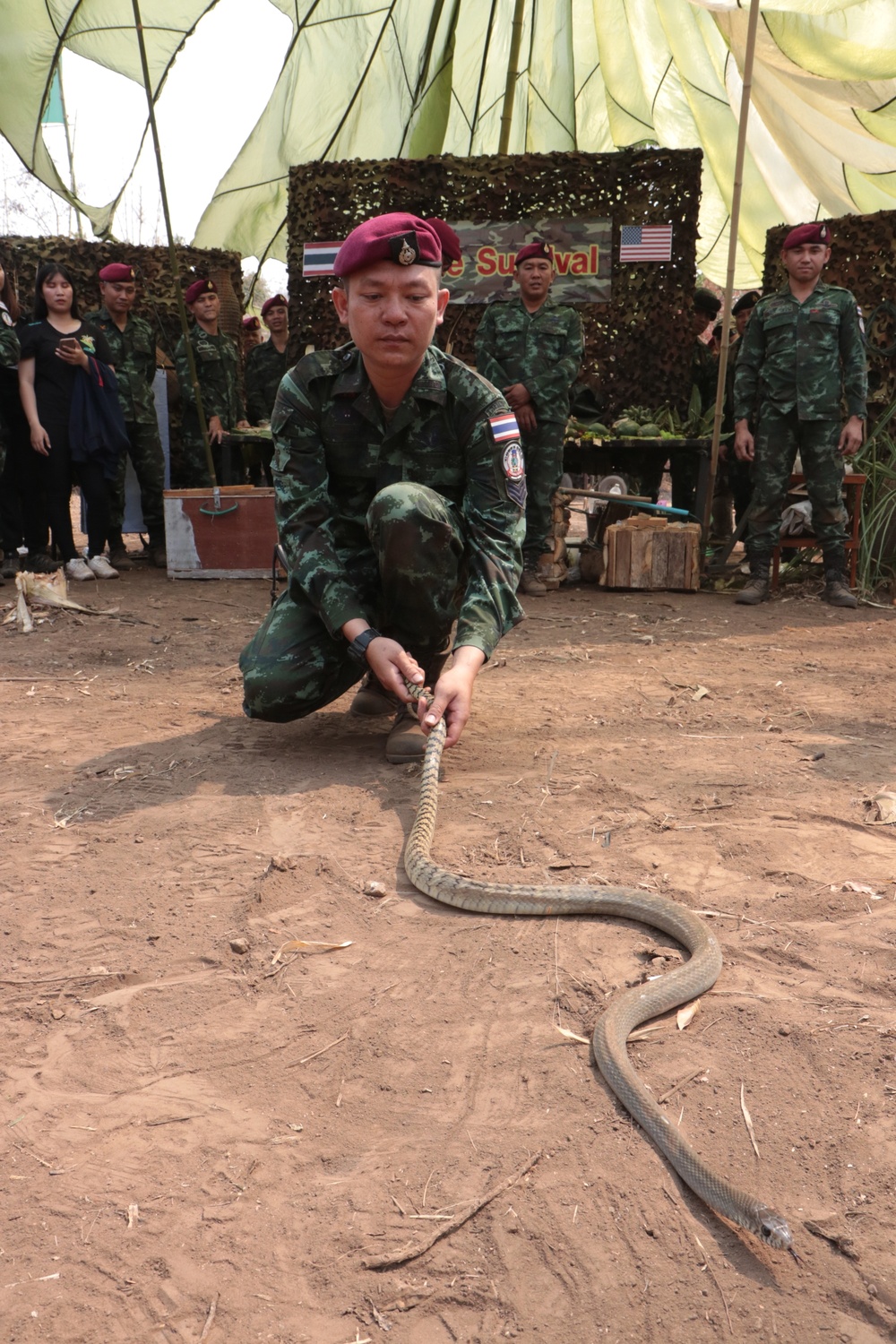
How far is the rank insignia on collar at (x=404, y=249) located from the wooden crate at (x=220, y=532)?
457 cm

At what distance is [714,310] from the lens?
977 centimetres

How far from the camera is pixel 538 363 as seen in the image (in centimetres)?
767

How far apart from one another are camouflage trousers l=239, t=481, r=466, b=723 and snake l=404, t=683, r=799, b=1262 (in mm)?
535

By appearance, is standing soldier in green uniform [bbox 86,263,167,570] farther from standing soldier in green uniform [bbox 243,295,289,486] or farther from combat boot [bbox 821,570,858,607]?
combat boot [bbox 821,570,858,607]

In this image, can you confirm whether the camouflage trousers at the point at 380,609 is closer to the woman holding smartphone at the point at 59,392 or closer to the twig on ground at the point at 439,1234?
the twig on ground at the point at 439,1234

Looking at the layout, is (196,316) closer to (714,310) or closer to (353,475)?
(714,310)

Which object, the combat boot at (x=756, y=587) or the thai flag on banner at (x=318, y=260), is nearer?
the combat boot at (x=756, y=587)

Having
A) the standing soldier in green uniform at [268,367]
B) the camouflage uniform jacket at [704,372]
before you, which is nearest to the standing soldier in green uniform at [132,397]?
the standing soldier in green uniform at [268,367]

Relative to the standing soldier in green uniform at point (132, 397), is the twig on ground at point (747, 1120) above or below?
below

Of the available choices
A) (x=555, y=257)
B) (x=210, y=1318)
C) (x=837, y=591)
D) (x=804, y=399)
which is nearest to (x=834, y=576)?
(x=837, y=591)

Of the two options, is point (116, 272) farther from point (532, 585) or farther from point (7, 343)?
point (532, 585)

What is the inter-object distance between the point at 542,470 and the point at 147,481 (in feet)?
10.5

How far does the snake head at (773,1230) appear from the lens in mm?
1528

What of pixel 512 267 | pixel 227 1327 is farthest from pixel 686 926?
pixel 512 267
